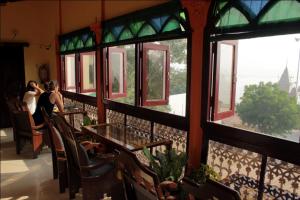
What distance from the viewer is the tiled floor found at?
10.2ft

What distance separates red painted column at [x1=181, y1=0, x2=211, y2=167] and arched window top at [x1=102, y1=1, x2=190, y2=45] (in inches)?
4.6

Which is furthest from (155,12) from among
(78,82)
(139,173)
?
(78,82)

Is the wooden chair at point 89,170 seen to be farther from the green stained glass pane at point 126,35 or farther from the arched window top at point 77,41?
the arched window top at point 77,41

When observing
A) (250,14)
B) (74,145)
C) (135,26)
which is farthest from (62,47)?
(250,14)

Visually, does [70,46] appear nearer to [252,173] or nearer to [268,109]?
[268,109]

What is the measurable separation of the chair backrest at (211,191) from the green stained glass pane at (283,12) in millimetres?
1291

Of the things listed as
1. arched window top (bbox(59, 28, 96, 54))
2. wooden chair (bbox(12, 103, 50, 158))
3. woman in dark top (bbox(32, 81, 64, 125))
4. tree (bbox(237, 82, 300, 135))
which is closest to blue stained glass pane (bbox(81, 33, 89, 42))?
arched window top (bbox(59, 28, 96, 54))

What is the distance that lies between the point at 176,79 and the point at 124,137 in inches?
37.4

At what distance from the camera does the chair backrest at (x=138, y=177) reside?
4.17ft

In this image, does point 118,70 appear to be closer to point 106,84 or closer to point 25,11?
point 106,84

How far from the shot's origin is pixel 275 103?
7.17ft

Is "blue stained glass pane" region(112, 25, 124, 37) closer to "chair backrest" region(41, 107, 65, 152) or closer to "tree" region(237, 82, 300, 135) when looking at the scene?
"chair backrest" region(41, 107, 65, 152)

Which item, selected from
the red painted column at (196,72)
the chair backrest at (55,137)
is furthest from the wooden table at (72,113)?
the red painted column at (196,72)

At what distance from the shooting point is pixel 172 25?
2.68 m
